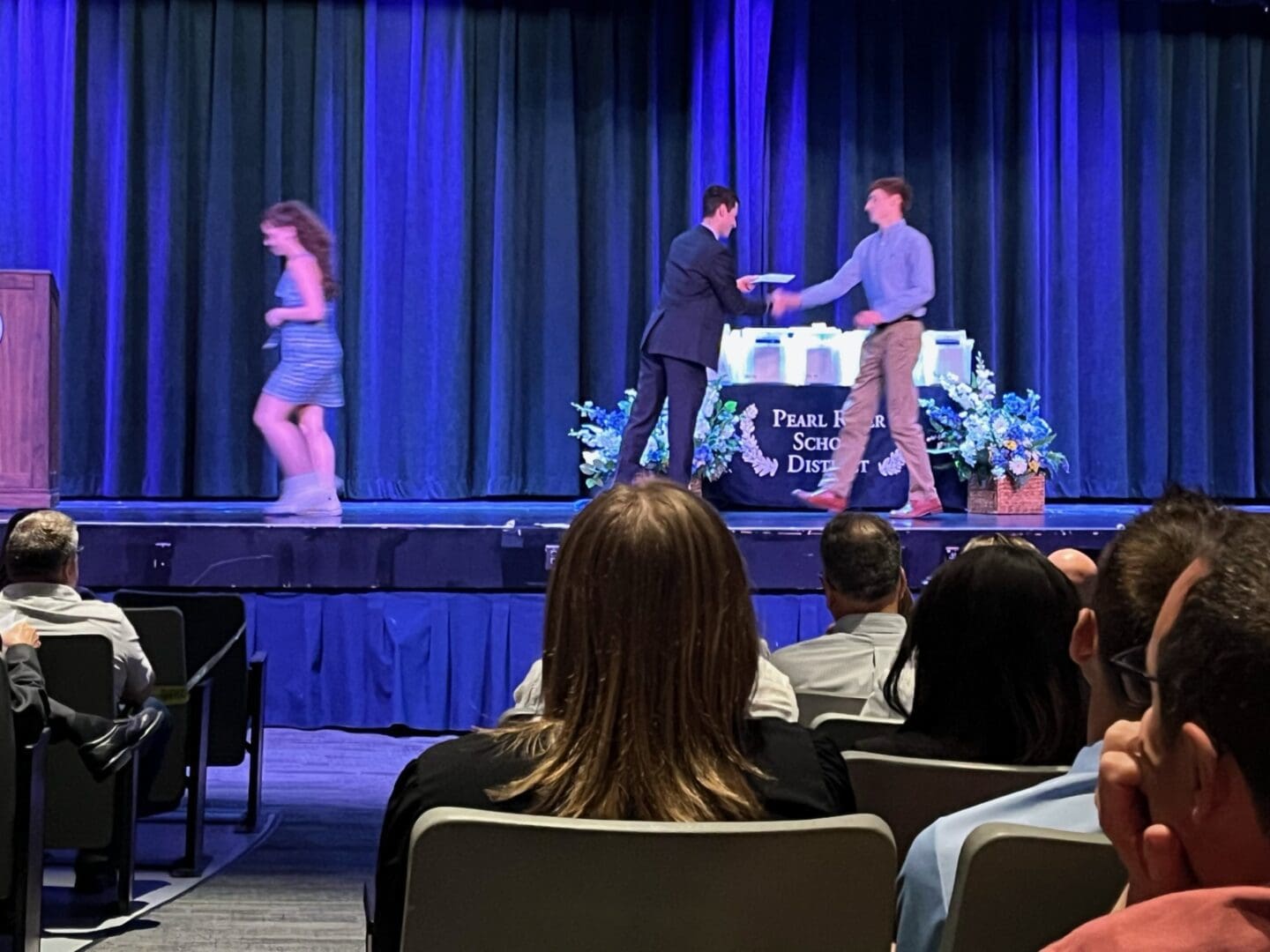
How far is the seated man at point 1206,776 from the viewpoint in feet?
2.33

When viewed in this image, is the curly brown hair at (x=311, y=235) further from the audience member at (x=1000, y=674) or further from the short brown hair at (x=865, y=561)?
the audience member at (x=1000, y=674)

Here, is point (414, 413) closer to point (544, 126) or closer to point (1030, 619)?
point (544, 126)

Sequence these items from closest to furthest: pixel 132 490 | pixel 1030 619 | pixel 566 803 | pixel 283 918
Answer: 1. pixel 566 803
2. pixel 1030 619
3. pixel 283 918
4. pixel 132 490

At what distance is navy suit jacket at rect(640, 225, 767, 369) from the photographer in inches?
259

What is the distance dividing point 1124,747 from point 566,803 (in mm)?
780

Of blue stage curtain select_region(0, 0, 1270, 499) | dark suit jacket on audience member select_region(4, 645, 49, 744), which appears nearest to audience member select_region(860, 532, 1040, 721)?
dark suit jacket on audience member select_region(4, 645, 49, 744)

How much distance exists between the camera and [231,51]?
343 inches

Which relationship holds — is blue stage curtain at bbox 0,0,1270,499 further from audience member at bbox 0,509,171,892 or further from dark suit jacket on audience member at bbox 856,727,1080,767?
dark suit jacket on audience member at bbox 856,727,1080,767

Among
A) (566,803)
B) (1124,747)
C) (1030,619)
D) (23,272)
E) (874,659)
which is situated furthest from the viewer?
(23,272)

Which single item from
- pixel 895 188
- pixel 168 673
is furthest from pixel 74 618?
pixel 895 188

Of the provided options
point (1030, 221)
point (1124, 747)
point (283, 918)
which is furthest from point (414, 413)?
point (1124, 747)

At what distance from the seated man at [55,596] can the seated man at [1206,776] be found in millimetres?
2838

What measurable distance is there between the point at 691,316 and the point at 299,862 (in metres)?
3.24

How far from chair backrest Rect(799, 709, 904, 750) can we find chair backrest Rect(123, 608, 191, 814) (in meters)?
2.02
